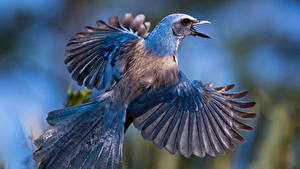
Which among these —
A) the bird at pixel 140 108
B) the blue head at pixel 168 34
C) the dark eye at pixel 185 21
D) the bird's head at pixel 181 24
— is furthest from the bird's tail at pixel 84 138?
the dark eye at pixel 185 21

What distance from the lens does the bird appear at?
3463 millimetres

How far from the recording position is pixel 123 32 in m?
A: 4.36

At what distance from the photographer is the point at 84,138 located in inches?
138

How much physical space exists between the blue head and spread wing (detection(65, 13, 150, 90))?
29 cm

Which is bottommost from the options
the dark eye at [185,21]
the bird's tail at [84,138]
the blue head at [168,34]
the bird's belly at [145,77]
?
the bird's tail at [84,138]

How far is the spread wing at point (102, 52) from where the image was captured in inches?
154

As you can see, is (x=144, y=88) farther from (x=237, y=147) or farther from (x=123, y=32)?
(x=237, y=147)

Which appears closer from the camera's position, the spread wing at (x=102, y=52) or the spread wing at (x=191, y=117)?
the spread wing at (x=191, y=117)

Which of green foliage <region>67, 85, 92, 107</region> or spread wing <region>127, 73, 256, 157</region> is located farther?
spread wing <region>127, 73, 256, 157</region>

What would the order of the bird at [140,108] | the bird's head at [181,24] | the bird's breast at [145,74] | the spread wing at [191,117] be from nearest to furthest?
the bird at [140,108] → the bird's breast at [145,74] → the spread wing at [191,117] → the bird's head at [181,24]

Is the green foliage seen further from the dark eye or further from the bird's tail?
the dark eye

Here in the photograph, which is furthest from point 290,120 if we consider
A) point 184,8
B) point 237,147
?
point 184,8

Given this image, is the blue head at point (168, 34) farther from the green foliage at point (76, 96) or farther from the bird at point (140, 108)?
the green foliage at point (76, 96)

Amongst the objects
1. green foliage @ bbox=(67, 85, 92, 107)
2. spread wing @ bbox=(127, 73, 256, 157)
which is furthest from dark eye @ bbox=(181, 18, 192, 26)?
green foliage @ bbox=(67, 85, 92, 107)
